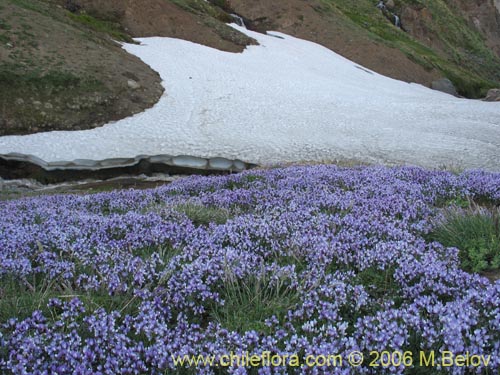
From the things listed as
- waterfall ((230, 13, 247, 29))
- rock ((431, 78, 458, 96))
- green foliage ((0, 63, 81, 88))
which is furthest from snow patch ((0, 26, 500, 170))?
waterfall ((230, 13, 247, 29))

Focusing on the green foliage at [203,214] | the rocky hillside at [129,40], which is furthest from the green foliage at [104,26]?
the green foliage at [203,214]

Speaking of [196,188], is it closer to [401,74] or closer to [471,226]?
[471,226]

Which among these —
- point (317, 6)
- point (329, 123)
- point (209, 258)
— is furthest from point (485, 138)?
point (317, 6)

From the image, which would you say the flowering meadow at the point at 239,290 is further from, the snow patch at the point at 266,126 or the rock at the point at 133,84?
the rock at the point at 133,84

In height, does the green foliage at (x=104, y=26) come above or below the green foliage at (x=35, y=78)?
above

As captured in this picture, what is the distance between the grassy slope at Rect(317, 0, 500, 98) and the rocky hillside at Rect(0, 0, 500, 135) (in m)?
0.30

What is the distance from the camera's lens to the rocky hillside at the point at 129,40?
67.8 feet

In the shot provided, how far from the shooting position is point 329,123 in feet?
74.2

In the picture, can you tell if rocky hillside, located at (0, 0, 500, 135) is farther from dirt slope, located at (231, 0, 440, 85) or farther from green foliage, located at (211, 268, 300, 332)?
green foliage, located at (211, 268, 300, 332)

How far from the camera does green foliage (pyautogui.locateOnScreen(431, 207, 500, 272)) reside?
4.73 m

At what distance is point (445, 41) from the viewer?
84000mm

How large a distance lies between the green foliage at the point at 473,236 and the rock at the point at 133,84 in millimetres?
20745

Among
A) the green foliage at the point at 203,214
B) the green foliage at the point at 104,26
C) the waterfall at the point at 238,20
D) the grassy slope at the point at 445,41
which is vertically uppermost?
the grassy slope at the point at 445,41

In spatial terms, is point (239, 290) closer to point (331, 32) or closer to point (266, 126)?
point (266, 126)
